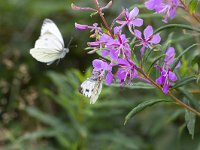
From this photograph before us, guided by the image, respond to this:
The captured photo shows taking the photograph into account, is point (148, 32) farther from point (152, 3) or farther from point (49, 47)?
point (49, 47)

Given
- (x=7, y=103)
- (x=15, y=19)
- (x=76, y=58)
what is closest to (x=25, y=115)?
(x=7, y=103)

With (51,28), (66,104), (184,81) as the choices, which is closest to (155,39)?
(184,81)

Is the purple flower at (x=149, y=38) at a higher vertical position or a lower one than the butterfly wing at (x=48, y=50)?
higher

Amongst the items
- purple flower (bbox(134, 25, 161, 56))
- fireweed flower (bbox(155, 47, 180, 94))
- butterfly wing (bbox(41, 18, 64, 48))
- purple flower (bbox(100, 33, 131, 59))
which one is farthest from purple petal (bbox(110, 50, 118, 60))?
butterfly wing (bbox(41, 18, 64, 48))

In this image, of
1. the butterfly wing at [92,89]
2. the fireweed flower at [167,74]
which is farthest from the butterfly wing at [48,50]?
the fireweed flower at [167,74]

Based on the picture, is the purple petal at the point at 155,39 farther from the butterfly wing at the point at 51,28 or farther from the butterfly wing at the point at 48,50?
the butterfly wing at the point at 51,28

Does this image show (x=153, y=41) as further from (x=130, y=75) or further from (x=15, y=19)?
(x=15, y=19)

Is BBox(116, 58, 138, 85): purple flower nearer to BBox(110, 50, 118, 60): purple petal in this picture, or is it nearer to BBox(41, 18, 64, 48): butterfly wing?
BBox(110, 50, 118, 60): purple petal
